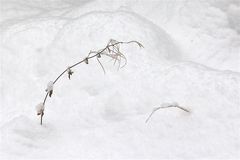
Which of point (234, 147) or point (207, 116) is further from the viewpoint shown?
point (207, 116)

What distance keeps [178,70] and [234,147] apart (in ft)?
1.83

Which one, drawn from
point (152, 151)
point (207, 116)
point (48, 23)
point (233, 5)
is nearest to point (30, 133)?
point (152, 151)

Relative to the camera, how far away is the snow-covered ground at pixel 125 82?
1516mm

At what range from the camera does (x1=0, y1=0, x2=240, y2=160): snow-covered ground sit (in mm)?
1516

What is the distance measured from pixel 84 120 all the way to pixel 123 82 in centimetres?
34

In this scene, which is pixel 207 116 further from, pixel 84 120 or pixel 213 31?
pixel 213 31

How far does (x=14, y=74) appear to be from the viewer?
2.32 metres

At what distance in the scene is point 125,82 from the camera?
6.46 ft

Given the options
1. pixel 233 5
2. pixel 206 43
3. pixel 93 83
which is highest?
pixel 233 5

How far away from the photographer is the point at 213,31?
8.40 ft

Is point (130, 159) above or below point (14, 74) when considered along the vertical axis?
below

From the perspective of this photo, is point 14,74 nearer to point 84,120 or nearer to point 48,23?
point 48,23

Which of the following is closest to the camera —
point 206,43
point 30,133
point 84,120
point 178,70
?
point 30,133

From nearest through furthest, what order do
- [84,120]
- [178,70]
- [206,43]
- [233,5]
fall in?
[84,120], [178,70], [206,43], [233,5]
